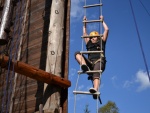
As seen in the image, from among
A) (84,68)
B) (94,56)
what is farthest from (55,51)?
(94,56)

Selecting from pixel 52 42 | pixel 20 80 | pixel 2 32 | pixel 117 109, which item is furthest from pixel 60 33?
pixel 117 109

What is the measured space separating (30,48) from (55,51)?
6.74ft

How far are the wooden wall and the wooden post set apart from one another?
264 millimetres

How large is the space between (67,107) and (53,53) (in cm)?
93

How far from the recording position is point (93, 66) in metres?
5.57

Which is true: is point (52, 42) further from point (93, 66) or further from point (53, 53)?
point (93, 66)

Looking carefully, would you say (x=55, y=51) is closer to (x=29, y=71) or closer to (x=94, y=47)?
(x=29, y=71)

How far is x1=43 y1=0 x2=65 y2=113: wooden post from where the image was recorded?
14.0 feet

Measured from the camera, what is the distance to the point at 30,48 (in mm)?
6582

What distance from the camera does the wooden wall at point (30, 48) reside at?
5.55m

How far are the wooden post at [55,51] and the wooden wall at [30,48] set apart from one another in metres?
0.26

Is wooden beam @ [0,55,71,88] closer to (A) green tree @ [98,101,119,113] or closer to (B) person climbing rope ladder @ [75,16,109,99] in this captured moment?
(B) person climbing rope ladder @ [75,16,109,99]

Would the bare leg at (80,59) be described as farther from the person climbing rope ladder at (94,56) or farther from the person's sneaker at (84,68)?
the person's sneaker at (84,68)

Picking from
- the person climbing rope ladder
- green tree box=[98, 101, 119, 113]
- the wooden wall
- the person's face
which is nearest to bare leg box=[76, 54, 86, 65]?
the person climbing rope ladder
